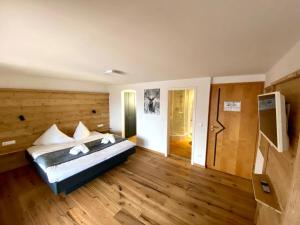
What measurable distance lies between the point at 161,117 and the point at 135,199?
223 centimetres

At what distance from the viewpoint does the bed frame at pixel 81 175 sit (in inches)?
87.9

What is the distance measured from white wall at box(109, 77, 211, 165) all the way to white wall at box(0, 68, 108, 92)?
1101mm

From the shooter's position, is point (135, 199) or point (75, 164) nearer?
point (135, 199)

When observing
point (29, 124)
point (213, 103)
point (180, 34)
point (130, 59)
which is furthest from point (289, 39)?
point (29, 124)

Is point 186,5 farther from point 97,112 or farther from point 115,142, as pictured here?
point 97,112

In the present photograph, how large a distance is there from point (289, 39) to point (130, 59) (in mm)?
1703

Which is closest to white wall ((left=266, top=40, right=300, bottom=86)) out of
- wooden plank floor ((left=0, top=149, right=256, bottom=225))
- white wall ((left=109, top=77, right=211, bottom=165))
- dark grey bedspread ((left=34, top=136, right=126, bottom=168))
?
white wall ((left=109, top=77, right=211, bottom=165))

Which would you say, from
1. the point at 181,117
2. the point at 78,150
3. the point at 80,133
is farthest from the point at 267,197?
the point at 181,117

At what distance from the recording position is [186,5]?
77cm

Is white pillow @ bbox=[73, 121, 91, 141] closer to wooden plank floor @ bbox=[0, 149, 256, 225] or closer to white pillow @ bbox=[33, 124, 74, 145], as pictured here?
white pillow @ bbox=[33, 124, 74, 145]

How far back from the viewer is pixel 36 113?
334 cm

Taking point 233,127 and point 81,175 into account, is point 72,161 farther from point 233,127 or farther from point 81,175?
point 233,127

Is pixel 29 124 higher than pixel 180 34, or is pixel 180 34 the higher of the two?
pixel 180 34

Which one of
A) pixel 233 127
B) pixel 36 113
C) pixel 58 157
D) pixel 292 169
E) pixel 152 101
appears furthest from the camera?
pixel 152 101
